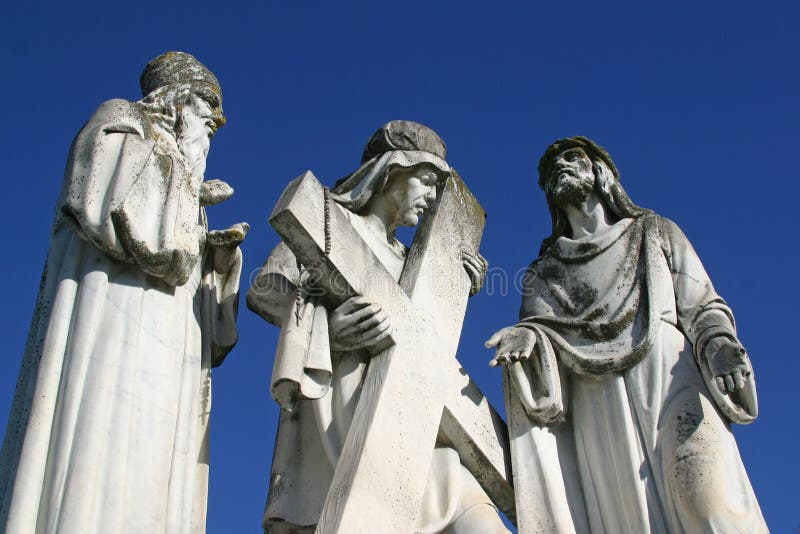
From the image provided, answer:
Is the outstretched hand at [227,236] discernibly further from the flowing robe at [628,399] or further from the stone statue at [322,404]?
the flowing robe at [628,399]

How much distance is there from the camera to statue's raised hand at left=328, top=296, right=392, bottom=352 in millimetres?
7516

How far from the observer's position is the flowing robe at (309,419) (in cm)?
719

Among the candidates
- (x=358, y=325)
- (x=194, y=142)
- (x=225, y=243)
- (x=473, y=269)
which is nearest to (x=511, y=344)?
(x=473, y=269)

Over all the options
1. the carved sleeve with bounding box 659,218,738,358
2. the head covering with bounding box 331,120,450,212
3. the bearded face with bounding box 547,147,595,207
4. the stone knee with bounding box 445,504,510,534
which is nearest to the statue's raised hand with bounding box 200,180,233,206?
the head covering with bounding box 331,120,450,212

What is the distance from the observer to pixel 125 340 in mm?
6953

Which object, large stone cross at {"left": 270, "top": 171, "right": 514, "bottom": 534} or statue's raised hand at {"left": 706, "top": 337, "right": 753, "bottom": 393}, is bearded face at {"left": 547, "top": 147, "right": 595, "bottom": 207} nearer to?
large stone cross at {"left": 270, "top": 171, "right": 514, "bottom": 534}

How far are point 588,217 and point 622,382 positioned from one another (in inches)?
55.2

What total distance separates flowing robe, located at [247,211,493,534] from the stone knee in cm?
5

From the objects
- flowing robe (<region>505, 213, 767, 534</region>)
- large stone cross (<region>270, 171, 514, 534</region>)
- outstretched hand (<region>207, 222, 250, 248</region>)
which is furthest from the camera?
outstretched hand (<region>207, 222, 250, 248</region>)

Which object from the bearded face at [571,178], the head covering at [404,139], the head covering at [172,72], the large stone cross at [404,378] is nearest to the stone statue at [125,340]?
the head covering at [172,72]

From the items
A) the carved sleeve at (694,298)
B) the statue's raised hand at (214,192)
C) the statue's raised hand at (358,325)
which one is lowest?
the statue's raised hand at (358,325)

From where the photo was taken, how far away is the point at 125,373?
22.4 feet

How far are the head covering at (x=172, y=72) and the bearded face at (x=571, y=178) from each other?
2452mm

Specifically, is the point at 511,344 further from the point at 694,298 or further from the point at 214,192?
the point at 214,192
